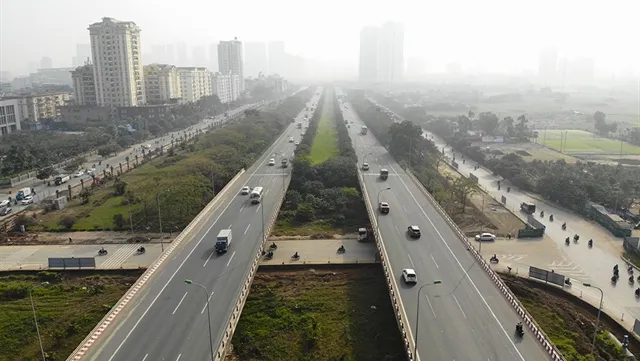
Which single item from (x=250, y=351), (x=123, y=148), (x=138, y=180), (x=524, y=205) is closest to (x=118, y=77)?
(x=123, y=148)

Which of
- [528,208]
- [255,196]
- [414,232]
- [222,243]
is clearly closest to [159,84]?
[255,196]

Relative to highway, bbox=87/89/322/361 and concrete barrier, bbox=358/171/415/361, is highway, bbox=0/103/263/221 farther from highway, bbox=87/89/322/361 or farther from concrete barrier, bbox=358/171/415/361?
concrete barrier, bbox=358/171/415/361

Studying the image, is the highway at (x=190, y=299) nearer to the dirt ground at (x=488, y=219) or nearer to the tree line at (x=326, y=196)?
the tree line at (x=326, y=196)

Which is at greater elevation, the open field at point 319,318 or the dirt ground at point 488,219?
the dirt ground at point 488,219

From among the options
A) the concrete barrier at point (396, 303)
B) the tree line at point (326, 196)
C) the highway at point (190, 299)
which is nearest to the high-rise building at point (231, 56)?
the tree line at point (326, 196)

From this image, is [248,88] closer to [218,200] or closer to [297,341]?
[218,200]

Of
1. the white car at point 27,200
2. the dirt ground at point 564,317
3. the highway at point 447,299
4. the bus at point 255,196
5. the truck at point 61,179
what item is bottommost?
the dirt ground at point 564,317
